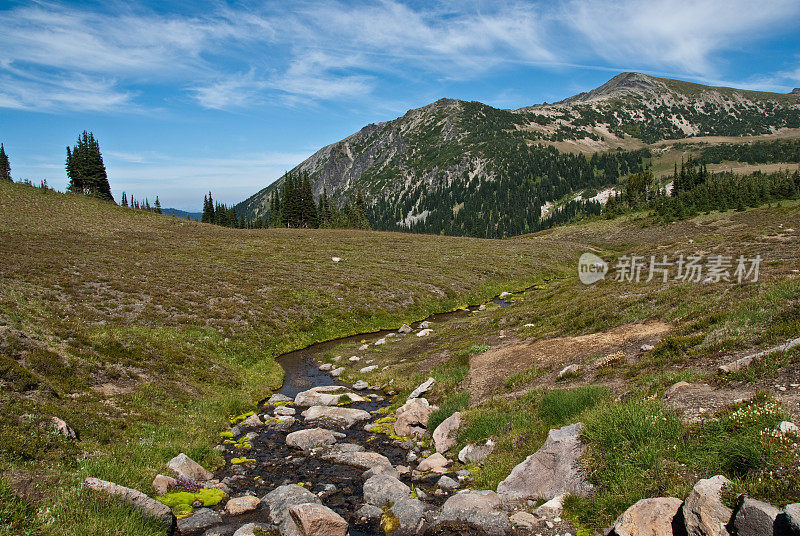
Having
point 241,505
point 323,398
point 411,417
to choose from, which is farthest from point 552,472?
point 323,398

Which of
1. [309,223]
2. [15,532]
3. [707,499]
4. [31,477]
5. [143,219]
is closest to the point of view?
[707,499]

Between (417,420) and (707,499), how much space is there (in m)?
11.1

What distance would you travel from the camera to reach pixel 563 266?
75188 millimetres

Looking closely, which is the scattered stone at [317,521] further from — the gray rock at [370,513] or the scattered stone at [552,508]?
the scattered stone at [552,508]

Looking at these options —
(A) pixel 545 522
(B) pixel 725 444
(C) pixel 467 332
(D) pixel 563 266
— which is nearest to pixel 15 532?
(A) pixel 545 522

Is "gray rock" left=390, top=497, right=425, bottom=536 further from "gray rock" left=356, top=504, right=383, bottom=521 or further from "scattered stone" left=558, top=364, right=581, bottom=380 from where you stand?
"scattered stone" left=558, top=364, right=581, bottom=380

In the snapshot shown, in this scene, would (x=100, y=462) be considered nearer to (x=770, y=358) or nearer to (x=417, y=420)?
(x=417, y=420)

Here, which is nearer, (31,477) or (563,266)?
(31,477)

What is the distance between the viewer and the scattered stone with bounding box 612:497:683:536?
6898 mm

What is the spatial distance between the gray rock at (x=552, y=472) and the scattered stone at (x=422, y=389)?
29.9 feet

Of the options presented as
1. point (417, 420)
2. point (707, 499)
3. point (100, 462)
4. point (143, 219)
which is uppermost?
point (143, 219)

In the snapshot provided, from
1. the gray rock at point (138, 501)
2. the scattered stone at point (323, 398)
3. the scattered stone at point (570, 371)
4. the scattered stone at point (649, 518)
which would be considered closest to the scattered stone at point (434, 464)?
the scattered stone at point (570, 371)

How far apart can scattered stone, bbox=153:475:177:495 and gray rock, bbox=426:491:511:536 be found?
7.55 metres

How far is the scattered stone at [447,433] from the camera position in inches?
552
